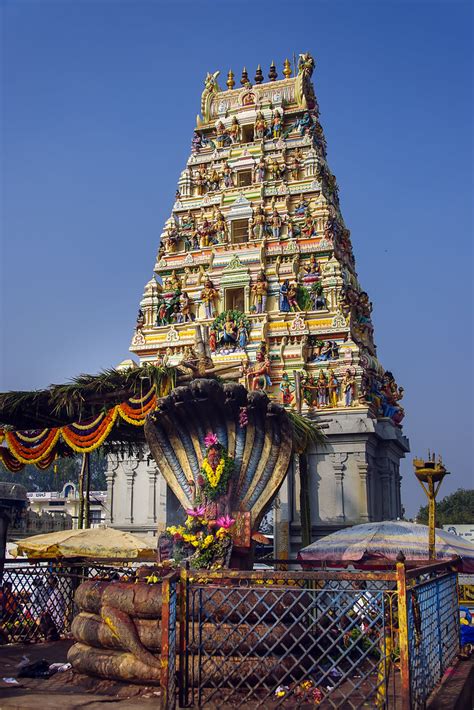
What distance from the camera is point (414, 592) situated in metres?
6.20

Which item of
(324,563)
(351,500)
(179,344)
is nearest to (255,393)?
(324,563)

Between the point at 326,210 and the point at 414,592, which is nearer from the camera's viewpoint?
the point at 414,592

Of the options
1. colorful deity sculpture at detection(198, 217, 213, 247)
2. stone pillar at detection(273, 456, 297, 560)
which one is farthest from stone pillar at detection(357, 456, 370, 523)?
colorful deity sculpture at detection(198, 217, 213, 247)

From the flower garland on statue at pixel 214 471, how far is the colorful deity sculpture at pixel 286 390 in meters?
18.3

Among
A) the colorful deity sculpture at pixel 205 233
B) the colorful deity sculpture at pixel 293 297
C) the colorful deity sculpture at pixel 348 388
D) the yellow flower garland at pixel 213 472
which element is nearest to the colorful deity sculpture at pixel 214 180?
the colorful deity sculpture at pixel 205 233

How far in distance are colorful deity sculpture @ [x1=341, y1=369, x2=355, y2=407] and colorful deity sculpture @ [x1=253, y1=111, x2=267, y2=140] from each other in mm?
13708

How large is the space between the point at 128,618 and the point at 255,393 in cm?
368

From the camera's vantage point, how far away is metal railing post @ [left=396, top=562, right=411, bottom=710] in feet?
18.2

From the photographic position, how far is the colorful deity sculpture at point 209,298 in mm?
31984

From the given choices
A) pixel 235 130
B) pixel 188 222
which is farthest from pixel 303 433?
pixel 235 130

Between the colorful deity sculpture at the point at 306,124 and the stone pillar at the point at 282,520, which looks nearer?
the stone pillar at the point at 282,520

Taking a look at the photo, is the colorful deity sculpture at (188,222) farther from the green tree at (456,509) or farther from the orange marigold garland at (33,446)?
the green tree at (456,509)

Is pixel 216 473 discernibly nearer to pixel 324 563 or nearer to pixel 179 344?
pixel 324 563

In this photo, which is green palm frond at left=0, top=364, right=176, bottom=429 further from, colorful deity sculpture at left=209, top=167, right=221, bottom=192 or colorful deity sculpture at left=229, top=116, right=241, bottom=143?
colorful deity sculpture at left=229, top=116, right=241, bottom=143
